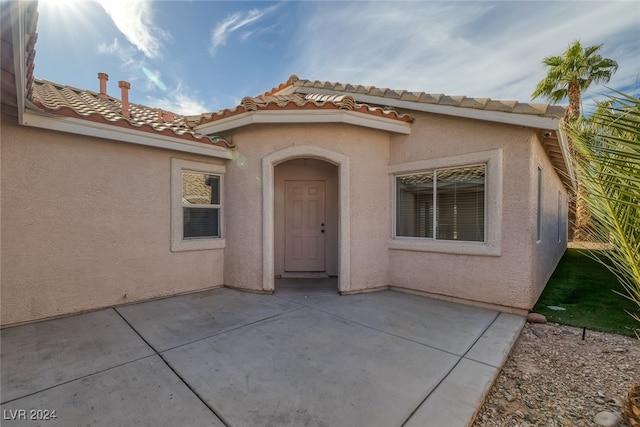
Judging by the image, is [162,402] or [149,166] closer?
[162,402]

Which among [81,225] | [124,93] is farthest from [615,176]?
[124,93]

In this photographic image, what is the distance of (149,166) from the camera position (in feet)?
20.4

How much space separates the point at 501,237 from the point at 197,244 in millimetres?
7211

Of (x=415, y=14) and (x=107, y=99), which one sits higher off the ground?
(x=415, y=14)

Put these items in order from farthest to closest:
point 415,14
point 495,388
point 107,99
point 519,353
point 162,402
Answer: point 107,99
point 415,14
point 519,353
point 495,388
point 162,402

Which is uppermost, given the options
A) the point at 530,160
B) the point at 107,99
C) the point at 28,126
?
the point at 107,99

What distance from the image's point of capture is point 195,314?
5398 millimetres

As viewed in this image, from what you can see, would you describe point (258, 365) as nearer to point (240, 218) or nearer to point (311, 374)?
point (311, 374)

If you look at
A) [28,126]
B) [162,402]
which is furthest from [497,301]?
[28,126]

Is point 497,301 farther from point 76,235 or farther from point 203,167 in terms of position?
point 76,235

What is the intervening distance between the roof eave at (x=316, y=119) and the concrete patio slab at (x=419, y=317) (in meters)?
4.23

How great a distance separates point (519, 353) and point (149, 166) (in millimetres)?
8109

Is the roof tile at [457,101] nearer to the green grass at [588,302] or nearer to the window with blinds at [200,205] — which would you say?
the green grass at [588,302]

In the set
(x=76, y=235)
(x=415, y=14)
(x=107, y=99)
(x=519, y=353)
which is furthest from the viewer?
(x=107, y=99)
